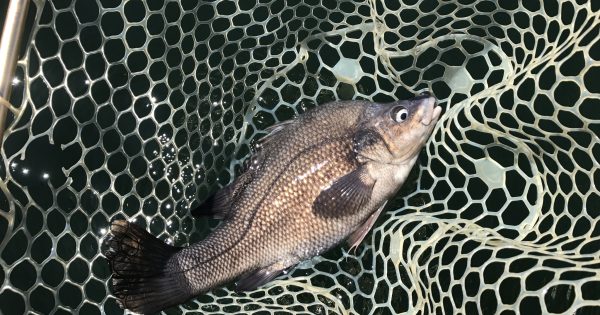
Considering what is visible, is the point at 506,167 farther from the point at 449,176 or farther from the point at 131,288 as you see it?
the point at 131,288

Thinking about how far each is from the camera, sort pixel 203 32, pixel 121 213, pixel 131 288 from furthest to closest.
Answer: pixel 203 32, pixel 121 213, pixel 131 288

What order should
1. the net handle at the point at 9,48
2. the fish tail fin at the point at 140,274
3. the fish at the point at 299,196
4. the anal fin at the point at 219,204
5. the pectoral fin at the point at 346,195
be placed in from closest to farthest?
Answer: the net handle at the point at 9,48 → the fish tail fin at the point at 140,274 → the fish at the point at 299,196 → the pectoral fin at the point at 346,195 → the anal fin at the point at 219,204

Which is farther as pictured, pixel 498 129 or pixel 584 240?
pixel 498 129

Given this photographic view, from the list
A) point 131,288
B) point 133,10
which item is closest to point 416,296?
point 131,288

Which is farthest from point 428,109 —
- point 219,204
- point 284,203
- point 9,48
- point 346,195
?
point 9,48

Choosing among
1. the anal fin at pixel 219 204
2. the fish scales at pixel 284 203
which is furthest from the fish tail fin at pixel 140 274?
the anal fin at pixel 219 204

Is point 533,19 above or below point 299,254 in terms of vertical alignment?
above

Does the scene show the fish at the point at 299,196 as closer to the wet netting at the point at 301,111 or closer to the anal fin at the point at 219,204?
the anal fin at the point at 219,204
